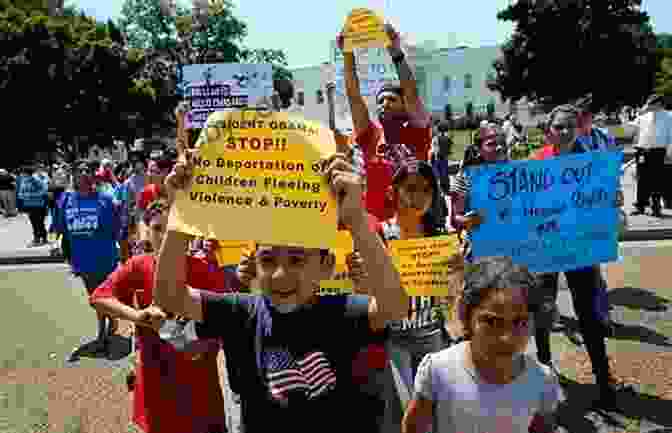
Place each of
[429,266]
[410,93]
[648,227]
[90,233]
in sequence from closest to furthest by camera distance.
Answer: [429,266] < [410,93] < [90,233] < [648,227]

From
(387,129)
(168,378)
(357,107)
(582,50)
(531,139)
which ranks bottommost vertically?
(168,378)

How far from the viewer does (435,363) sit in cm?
225

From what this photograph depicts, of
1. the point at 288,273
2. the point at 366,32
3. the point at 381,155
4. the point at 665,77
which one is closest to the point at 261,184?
the point at 288,273

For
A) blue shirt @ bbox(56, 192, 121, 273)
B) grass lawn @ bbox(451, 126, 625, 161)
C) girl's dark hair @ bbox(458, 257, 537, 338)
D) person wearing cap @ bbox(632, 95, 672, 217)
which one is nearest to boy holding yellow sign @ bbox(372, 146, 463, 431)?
girl's dark hair @ bbox(458, 257, 537, 338)

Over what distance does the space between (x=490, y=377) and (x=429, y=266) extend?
106 cm

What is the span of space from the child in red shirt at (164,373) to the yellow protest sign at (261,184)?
34.8 inches

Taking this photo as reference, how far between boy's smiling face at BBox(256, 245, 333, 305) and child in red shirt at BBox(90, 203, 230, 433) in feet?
2.77

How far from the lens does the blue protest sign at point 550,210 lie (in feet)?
12.0

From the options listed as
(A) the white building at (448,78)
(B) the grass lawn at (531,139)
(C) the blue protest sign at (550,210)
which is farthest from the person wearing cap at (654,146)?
(A) the white building at (448,78)

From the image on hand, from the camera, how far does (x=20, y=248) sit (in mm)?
13258

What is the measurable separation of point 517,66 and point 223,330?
47.8 m

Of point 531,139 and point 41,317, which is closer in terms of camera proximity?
point 41,317

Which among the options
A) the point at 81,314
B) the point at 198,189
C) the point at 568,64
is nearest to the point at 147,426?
the point at 198,189

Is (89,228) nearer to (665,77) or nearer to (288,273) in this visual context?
(288,273)
